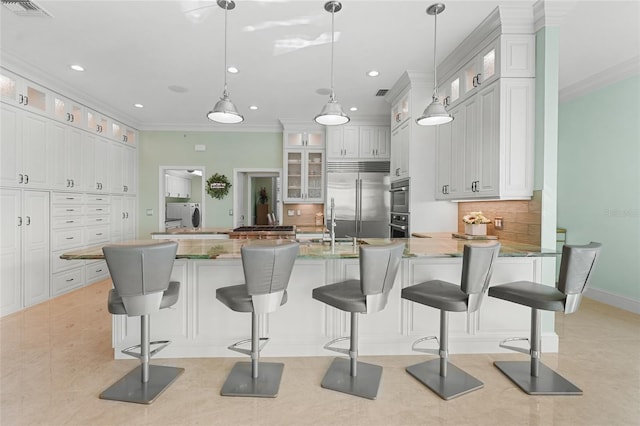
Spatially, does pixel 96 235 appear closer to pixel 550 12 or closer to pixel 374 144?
pixel 374 144

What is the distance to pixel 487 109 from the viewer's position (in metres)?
3.02

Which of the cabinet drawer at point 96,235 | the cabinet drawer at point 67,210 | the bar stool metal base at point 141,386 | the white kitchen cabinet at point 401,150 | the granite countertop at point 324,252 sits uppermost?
the white kitchen cabinet at point 401,150

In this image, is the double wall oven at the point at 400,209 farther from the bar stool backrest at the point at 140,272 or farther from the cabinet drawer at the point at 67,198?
the cabinet drawer at the point at 67,198

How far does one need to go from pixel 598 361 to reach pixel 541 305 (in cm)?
112

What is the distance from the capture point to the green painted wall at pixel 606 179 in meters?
3.81

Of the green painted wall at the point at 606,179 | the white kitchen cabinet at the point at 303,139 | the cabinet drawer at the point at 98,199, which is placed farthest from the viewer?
the white kitchen cabinet at the point at 303,139

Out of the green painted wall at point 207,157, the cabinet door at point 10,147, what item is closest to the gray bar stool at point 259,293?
the cabinet door at point 10,147

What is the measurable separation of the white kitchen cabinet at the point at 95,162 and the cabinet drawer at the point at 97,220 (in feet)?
1.47

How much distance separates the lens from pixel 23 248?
3816 millimetres

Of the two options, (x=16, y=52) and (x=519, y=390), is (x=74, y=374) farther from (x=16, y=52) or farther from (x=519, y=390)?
(x=16, y=52)

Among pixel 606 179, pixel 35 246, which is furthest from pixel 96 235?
pixel 606 179

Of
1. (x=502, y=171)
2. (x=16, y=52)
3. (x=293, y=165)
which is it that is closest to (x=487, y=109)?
(x=502, y=171)

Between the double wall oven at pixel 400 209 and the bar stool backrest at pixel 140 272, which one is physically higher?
the double wall oven at pixel 400 209

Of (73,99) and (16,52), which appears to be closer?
(16,52)
